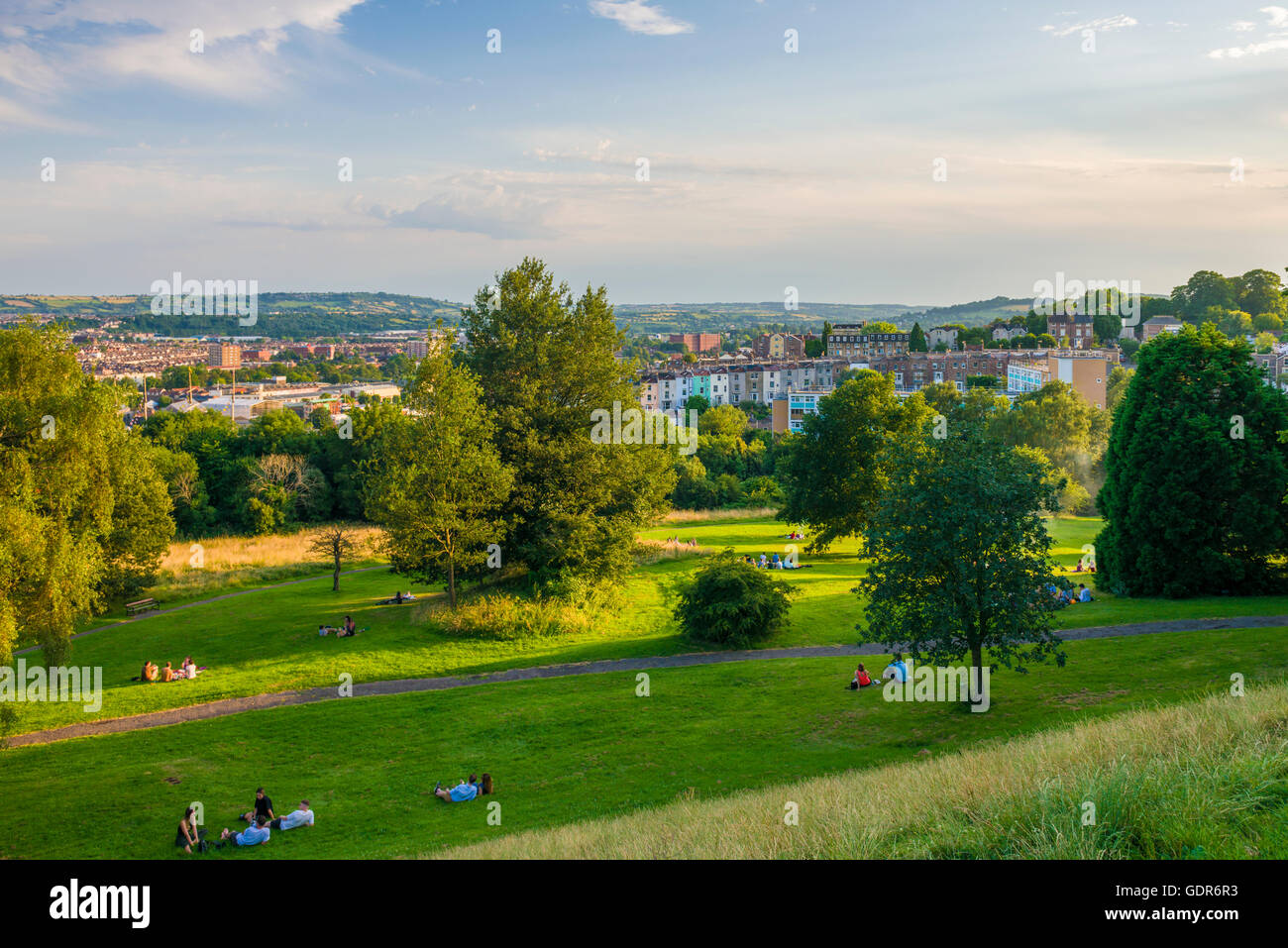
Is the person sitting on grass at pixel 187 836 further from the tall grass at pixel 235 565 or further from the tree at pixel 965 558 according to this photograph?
the tall grass at pixel 235 565

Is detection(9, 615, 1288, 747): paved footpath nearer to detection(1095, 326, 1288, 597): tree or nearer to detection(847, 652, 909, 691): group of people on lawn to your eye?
detection(847, 652, 909, 691): group of people on lawn

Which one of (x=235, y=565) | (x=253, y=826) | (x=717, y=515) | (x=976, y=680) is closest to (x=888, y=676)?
(x=976, y=680)

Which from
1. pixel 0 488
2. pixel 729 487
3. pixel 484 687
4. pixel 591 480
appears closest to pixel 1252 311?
pixel 729 487

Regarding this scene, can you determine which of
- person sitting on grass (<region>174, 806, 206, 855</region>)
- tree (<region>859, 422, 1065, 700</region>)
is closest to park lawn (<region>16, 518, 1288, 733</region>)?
tree (<region>859, 422, 1065, 700</region>)

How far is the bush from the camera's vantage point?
31.0m

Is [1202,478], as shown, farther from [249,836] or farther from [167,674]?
[167,674]

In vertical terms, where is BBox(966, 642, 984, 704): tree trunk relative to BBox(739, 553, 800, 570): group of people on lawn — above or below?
above

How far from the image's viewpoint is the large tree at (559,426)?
37.8 m

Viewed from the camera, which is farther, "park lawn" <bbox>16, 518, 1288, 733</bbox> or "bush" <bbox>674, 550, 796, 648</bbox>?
"bush" <bbox>674, 550, 796, 648</bbox>

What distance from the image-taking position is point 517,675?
92.7ft

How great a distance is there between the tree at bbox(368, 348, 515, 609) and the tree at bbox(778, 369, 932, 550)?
72.2ft

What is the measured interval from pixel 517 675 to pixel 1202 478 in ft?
90.8

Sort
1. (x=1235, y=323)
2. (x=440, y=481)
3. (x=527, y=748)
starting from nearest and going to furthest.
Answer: (x=527, y=748), (x=440, y=481), (x=1235, y=323)

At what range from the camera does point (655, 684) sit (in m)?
26.2
